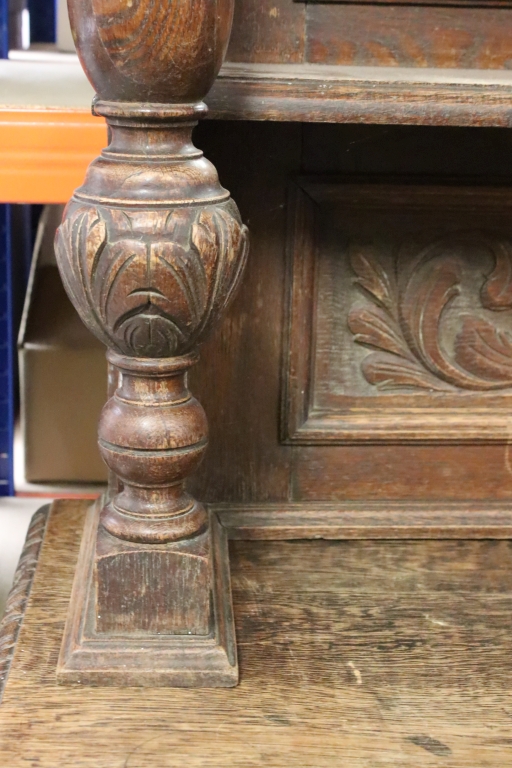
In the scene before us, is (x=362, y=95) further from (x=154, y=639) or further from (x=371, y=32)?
(x=154, y=639)

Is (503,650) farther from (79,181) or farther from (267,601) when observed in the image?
(79,181)

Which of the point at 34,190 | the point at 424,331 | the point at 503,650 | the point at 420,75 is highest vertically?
the point at 420,75

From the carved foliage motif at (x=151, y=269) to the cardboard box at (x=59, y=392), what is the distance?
0.73m

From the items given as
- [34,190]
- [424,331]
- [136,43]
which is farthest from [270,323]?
[136,43]

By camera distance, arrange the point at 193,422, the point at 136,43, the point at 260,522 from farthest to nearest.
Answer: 1. the point at 260,522
2. the point at 193,422
3. the point at 136,43

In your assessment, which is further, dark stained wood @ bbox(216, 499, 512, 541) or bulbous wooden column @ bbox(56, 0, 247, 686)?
dark stained wood @ bbox(216, 499, 512, 541)

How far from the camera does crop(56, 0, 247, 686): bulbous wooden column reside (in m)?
0.64

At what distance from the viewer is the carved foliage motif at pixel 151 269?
65 centimetres

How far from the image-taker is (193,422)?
2.41 ft

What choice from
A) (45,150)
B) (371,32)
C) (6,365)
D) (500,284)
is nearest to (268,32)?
(371,32)

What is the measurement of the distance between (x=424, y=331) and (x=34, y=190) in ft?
1.43

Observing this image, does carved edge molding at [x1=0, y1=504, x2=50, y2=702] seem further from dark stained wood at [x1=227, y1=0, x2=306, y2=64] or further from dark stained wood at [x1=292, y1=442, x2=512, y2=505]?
dark stained wood at [x1=227, y1=0, x2=306, y2=64]

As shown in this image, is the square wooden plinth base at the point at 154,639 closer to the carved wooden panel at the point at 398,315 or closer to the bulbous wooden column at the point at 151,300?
the bulbous wooden column at the point at 151,300

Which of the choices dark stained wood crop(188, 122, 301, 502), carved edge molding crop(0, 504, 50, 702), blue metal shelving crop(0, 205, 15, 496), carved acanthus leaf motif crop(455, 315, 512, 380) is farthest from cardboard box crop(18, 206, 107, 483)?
carved acanthus leaf motif crop(455, 315, 512, 380)
